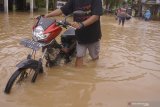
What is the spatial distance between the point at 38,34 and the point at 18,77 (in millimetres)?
767

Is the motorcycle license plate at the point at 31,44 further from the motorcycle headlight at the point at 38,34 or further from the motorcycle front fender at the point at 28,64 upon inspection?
the motorcycle front fender at the point at 28,64

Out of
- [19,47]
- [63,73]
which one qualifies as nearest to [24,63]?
[63,73]

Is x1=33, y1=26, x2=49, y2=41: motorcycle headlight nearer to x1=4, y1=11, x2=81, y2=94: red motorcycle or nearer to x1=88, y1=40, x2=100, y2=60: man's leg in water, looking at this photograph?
x1=4, y1=11, x2=81, y2=94: red motorcycle

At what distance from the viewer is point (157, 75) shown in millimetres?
6520

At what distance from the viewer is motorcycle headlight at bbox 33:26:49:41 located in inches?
206

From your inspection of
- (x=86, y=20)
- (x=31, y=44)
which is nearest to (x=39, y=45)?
(x=31, y=44)

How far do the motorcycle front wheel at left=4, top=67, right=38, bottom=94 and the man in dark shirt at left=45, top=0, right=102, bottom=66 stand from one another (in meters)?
1.17

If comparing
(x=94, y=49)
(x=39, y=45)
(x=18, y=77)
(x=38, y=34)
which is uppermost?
(x=38, y=34)

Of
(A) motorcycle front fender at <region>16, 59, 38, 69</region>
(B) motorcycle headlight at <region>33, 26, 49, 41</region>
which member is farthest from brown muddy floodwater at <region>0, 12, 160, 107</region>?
(B) motorcycle headlight at <region>33, 26, 49, 41</region>

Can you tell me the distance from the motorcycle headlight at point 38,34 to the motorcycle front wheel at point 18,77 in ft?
1.66

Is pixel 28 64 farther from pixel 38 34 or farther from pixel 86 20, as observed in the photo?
pixel 86 20

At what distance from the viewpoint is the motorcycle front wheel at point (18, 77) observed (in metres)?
4.86

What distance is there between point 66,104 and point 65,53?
2117 millimetres

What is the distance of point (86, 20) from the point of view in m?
5.71
